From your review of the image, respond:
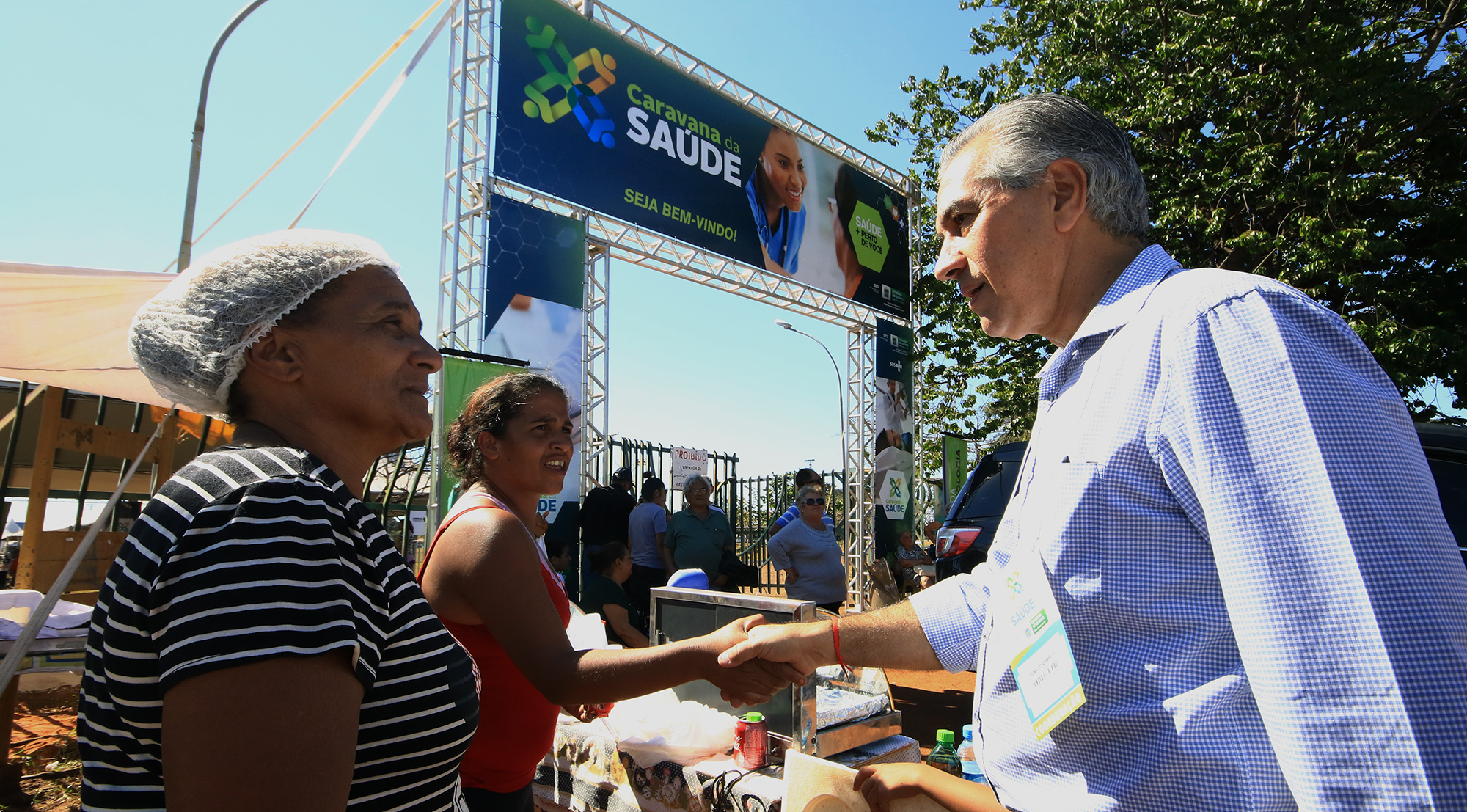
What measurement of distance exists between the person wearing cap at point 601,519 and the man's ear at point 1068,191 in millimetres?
6688

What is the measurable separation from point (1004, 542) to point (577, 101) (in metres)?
8.04

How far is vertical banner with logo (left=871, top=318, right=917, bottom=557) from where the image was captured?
12914mm

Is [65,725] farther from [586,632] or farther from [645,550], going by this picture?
[586,632]

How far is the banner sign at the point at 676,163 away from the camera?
25.7ft

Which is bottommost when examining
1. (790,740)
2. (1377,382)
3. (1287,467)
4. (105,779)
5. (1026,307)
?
(790,740)

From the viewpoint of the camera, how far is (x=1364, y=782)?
76cm

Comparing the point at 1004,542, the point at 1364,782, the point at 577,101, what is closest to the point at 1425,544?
the point at 1364,782

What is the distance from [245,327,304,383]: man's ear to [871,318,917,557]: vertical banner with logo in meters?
12.1

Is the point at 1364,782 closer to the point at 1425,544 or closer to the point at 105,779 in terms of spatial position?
the point at 1425,544

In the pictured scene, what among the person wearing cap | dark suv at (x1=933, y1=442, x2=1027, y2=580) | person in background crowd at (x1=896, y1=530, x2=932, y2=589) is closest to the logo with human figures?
the person wearing cap

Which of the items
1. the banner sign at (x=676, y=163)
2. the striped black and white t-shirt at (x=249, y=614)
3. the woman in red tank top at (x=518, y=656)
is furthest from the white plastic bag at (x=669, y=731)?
the banner sign at (x=676, y=163)

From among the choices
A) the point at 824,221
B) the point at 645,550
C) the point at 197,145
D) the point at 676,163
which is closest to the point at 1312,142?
the point at 824,221

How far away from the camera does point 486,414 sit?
2.34 meters

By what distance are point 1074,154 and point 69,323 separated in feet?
20.1
